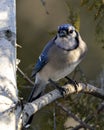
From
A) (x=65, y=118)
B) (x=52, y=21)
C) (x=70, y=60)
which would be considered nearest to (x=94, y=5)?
(x=70, y=60)

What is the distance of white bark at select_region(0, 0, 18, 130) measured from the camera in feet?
9.04

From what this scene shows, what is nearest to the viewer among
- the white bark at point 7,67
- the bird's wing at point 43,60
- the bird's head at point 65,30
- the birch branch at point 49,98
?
the white bark at point 7,67

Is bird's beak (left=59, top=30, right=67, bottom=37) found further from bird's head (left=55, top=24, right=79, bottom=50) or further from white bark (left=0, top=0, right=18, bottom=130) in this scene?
white bark (left=0, top=0, right=18, bottom=130)

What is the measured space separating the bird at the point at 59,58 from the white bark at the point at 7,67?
1314 mm

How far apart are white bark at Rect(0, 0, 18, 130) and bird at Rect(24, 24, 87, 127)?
131 centimetres

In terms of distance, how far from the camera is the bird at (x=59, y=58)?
170 inches

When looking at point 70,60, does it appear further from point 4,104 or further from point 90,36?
point 90,36

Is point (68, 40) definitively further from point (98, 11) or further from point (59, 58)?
point (98, 11)

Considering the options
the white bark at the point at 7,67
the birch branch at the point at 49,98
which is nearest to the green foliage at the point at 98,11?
the birch branch at the point at 49,98

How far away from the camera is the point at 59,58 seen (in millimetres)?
4375

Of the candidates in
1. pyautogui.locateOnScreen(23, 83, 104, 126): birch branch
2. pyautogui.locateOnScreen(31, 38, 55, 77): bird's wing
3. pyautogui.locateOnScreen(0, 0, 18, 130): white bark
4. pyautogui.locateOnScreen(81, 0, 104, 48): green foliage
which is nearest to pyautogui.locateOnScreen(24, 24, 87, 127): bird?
pyautogui.locateOnScreen(31, 38, 55, 77): bird's wing

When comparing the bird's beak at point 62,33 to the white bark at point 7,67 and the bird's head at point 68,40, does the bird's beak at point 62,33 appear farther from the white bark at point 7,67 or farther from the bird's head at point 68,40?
the white bark at point 7,67

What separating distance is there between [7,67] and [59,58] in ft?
5.11

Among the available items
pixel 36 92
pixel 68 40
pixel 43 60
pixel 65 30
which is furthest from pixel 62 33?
pixel 36 92
